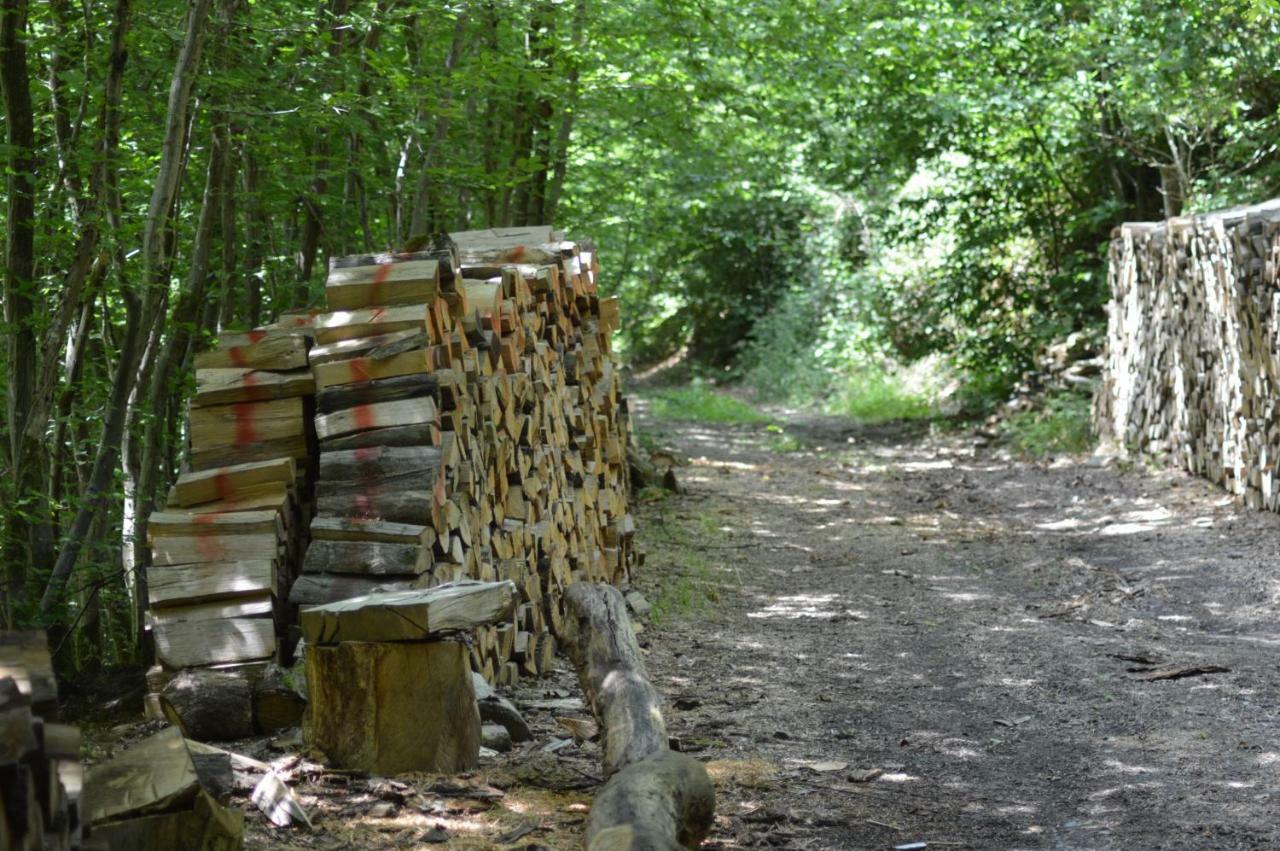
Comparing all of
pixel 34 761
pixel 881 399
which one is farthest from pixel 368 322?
pixel 881 399

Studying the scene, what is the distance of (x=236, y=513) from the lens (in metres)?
4.07

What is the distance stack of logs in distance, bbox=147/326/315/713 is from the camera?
3922mm

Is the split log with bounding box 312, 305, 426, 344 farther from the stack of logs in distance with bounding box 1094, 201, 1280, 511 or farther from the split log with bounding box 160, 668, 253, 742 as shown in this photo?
the stack of logs in distance with bounding box 1094, 201, 1280, 511

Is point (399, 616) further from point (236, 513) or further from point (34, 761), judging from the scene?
point (34, 761)

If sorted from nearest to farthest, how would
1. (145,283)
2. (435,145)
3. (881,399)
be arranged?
1. (145,283)
2. (435,145)
3. (881,399)

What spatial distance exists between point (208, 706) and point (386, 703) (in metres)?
0.60

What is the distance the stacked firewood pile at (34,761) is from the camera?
6.27 feet

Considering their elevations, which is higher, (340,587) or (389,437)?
(389,437)

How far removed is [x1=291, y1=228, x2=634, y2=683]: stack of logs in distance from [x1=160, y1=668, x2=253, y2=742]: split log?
35cm

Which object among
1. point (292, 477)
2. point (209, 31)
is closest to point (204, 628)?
point (292, 477)

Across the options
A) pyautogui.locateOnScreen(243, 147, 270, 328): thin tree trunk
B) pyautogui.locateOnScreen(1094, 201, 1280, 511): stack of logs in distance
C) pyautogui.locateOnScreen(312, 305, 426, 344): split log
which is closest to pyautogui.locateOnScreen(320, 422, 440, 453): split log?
pyautogui.locateOnScreen(312, 305, 426, 344): split log

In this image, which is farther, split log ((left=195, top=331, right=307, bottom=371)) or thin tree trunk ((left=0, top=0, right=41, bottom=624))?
thin tree trunk ((left=0, top=0, right=41, bottom=624))

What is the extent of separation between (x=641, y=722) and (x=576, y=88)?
18.2ft

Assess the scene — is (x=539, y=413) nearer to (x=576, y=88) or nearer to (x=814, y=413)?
(x=576, y=88)
